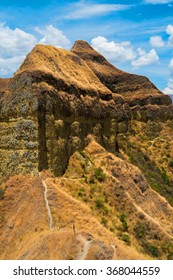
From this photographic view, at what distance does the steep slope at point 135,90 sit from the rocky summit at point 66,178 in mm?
18667

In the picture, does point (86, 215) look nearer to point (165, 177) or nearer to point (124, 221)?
point (124, 221)

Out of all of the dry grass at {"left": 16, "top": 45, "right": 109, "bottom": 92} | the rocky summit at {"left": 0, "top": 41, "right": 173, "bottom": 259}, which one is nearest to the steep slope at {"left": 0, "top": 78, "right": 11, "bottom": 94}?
the rocky summit at {"left": 0, "top": 41, "right": 173, "bottom": 259}

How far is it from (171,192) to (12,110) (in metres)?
27.9

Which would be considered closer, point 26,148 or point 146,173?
point 26,148

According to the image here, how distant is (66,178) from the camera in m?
41.5

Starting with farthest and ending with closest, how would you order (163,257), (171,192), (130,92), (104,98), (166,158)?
(130,92) → (166,158) → (171,192) → (104,98) → (163,257)

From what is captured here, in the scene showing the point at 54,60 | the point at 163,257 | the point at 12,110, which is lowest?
the point at 163,257

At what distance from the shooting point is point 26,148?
39500 millimetres

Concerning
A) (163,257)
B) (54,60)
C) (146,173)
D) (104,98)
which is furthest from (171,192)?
(54,60)

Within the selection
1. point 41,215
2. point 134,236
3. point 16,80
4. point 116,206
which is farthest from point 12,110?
point 134,236

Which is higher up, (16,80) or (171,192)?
(16,80)

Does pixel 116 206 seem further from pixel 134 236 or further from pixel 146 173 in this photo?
pixel 146 173

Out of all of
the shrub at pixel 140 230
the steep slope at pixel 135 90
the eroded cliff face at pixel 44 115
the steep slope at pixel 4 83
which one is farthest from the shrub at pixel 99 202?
the steep slope at pixel 135 90

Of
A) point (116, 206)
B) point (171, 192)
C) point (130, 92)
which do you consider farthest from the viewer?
point (130, 92)
